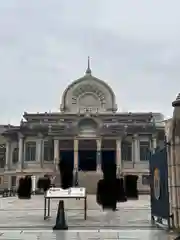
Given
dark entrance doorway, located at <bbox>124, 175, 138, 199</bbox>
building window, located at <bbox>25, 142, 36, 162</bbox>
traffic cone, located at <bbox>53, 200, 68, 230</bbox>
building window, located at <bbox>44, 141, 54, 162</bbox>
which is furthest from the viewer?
building window, located at <bbox>25, 142, 36, 162</bbox>

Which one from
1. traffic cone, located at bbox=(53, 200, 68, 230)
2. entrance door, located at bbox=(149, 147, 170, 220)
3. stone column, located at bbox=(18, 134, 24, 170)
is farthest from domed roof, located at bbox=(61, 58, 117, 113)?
traffic cone, located at bbox=(53, 200, 68, 230)

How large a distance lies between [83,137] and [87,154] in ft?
9.52

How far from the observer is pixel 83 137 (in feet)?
161

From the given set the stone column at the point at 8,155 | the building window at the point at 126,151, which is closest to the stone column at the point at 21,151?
the stone column at the point at 8,155

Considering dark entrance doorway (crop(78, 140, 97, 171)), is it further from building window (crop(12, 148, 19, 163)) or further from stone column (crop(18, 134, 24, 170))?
building window (crop(12, 148, 19, 163))

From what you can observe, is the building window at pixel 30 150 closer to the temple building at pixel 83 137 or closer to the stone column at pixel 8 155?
the temple building at pixel 83 137

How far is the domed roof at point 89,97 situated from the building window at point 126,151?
7.85m

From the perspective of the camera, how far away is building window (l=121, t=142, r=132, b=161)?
2082 inches

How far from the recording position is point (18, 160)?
53031 mm

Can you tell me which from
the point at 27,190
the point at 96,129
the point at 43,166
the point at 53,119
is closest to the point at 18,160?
the point at 43,166

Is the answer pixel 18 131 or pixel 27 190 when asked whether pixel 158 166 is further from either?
pixel 18 131

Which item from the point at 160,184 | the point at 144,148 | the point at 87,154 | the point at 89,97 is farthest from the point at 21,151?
the point at 160,184

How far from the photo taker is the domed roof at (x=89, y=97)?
59312mm

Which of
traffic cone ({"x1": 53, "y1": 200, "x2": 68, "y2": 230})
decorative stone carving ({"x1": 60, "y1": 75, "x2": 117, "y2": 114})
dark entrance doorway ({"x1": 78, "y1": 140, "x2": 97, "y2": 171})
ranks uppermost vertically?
decorative stone carving ({"x1": 60, "y1": 75, "x2": 117, "y2": 114})
